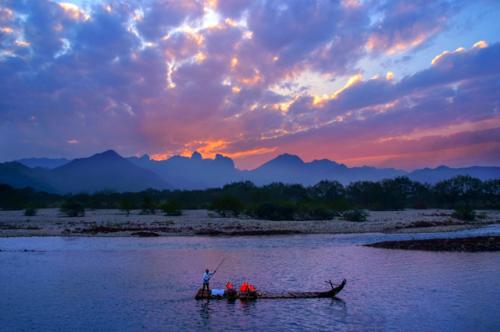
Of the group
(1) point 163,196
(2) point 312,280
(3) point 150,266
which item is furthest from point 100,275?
(1) point 163,196

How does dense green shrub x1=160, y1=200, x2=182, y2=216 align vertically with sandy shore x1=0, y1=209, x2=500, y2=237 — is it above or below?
above

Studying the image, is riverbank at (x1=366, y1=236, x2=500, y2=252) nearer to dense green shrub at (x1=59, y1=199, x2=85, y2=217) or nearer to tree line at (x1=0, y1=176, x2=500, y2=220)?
tree line at (x1=0, y1=176, x2=500, y2=220)

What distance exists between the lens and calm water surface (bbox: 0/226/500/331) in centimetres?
2019

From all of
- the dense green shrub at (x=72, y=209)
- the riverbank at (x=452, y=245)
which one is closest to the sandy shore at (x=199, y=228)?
the dense green shrub at (x=72, y=209)

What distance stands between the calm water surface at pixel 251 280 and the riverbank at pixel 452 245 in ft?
8.65

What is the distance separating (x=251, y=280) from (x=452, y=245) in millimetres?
24143

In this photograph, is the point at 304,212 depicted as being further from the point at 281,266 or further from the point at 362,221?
the point at 281,266

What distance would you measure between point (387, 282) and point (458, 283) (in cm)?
404

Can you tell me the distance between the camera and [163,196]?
A: 158000mm

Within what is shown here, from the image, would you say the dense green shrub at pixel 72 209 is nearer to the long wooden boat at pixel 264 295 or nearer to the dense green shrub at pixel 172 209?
the dense green shrub at pixel 172 209

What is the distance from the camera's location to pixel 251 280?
29.9 metres

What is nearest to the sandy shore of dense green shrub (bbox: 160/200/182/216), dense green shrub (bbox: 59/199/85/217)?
dense green shrub (bbox: 59/199/85/217)

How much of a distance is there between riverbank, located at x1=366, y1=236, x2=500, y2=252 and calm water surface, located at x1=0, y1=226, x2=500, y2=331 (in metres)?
2.64

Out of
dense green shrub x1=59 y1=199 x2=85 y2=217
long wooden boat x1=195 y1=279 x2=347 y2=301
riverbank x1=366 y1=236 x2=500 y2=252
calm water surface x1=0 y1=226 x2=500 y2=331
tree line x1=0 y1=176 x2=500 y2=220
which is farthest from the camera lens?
tree line x1=0 y1=176 x2=500 y2=220
